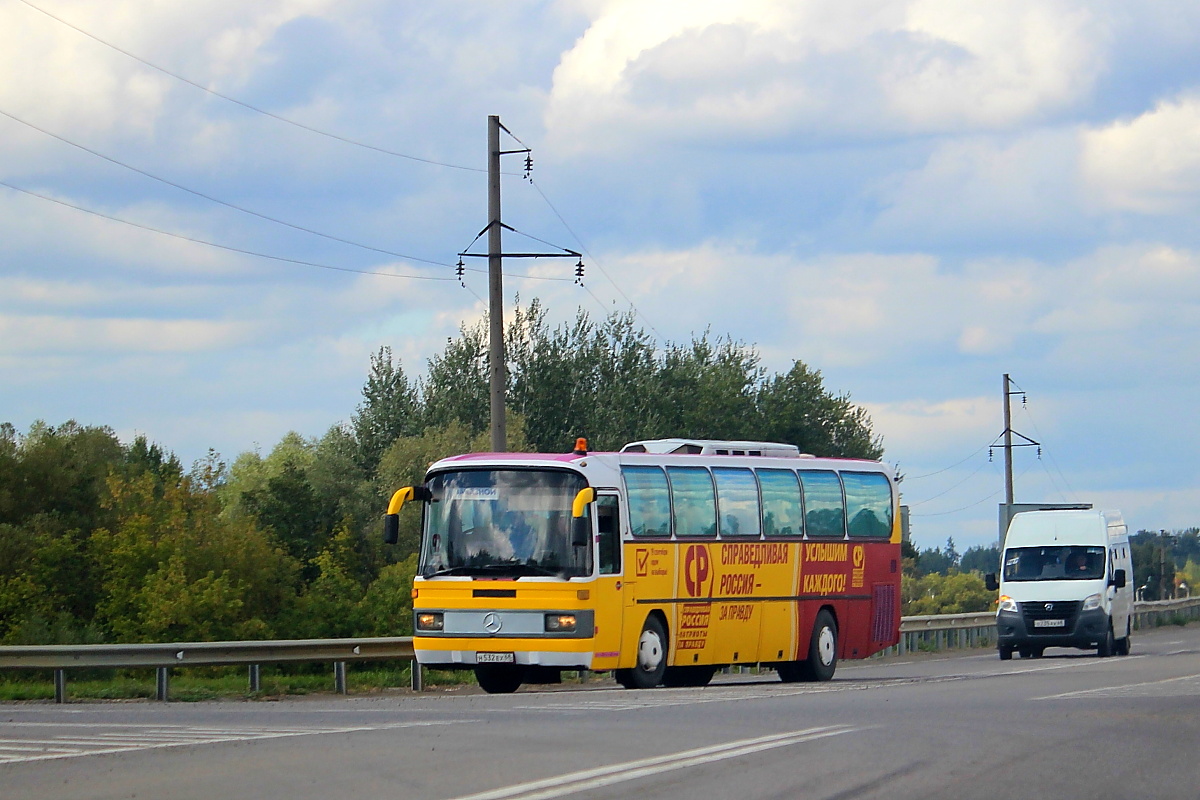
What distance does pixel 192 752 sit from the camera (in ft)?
38.5

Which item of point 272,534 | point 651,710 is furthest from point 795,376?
point 651,710

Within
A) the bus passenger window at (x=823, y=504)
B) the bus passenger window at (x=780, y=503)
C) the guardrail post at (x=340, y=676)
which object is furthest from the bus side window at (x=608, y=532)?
the guardrail post at (x=340, y=676)

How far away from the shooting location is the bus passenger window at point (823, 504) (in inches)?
1003

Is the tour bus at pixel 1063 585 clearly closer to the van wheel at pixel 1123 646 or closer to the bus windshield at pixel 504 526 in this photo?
the van wheel at pixel 1123 646

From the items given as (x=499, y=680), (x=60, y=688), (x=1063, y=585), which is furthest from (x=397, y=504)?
(x=1063, y=585)

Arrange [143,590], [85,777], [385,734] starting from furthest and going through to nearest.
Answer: [143,590]
[385,734]
[85,777]

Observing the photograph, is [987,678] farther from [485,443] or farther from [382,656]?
[485,443]

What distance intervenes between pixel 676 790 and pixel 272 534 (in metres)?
41.7

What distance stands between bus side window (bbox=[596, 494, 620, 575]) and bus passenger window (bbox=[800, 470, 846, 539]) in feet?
14.4

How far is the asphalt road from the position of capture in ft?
32.5

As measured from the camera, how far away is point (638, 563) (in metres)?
22.2

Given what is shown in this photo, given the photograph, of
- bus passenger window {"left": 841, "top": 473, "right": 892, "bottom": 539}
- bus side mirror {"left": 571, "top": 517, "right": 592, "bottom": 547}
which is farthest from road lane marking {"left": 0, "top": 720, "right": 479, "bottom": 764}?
bus passenger window {"left": 841, "top": 473, "right": 892, "bottom": 539}

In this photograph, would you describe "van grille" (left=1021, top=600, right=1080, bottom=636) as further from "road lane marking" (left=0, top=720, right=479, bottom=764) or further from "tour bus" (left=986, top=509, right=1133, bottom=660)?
"road lane marking" (left=0, top=720, right=479, bottom=764)

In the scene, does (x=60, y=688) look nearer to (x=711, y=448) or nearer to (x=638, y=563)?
(x=638, y=563)
